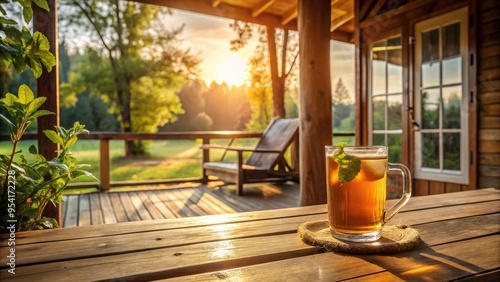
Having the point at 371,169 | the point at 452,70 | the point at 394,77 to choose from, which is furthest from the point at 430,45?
the point at 371,169

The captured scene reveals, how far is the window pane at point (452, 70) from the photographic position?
3.55 metres

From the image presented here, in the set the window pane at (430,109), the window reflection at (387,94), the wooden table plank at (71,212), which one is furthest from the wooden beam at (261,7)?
the wooden table plank at (71,212)

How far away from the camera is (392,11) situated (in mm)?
4273

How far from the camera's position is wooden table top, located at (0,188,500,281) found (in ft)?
1.75

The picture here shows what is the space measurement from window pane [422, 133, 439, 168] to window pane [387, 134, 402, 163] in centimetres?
32

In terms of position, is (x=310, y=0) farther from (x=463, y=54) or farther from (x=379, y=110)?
(x=379, y=110)

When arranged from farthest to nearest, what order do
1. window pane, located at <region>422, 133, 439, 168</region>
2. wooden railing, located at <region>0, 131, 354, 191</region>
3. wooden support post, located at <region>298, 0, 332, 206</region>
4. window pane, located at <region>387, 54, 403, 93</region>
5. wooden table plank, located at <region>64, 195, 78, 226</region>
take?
wooden railing, located at <region>0, 131, 354, 191</region> < window pane, located at <region>387, 54, 403, 93</region> < window pane, located at <region>422, 133, 439, 168</region> < wooden table plank, located at <region>64, 195, 78, 226</region> < wooden support post, located at <region>298, 0, 332, 206</region>

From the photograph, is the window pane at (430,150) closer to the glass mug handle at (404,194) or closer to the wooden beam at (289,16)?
the wooden beam at (289,16)

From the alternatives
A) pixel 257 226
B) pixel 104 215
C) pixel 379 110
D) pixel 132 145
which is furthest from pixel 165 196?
pixel 132 145

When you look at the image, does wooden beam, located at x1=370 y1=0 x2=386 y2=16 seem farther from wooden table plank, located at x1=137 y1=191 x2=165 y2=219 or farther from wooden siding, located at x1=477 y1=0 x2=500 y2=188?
wooden table plank, located at x1=137 y1=191 x2=165 y2=219

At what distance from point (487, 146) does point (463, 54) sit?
0.92 m

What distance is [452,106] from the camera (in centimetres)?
363

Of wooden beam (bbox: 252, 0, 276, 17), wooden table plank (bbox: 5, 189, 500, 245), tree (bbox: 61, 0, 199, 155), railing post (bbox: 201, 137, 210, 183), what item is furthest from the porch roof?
tree (bbox: 61, 0, 199, 155)

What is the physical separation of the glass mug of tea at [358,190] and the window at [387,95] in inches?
149
